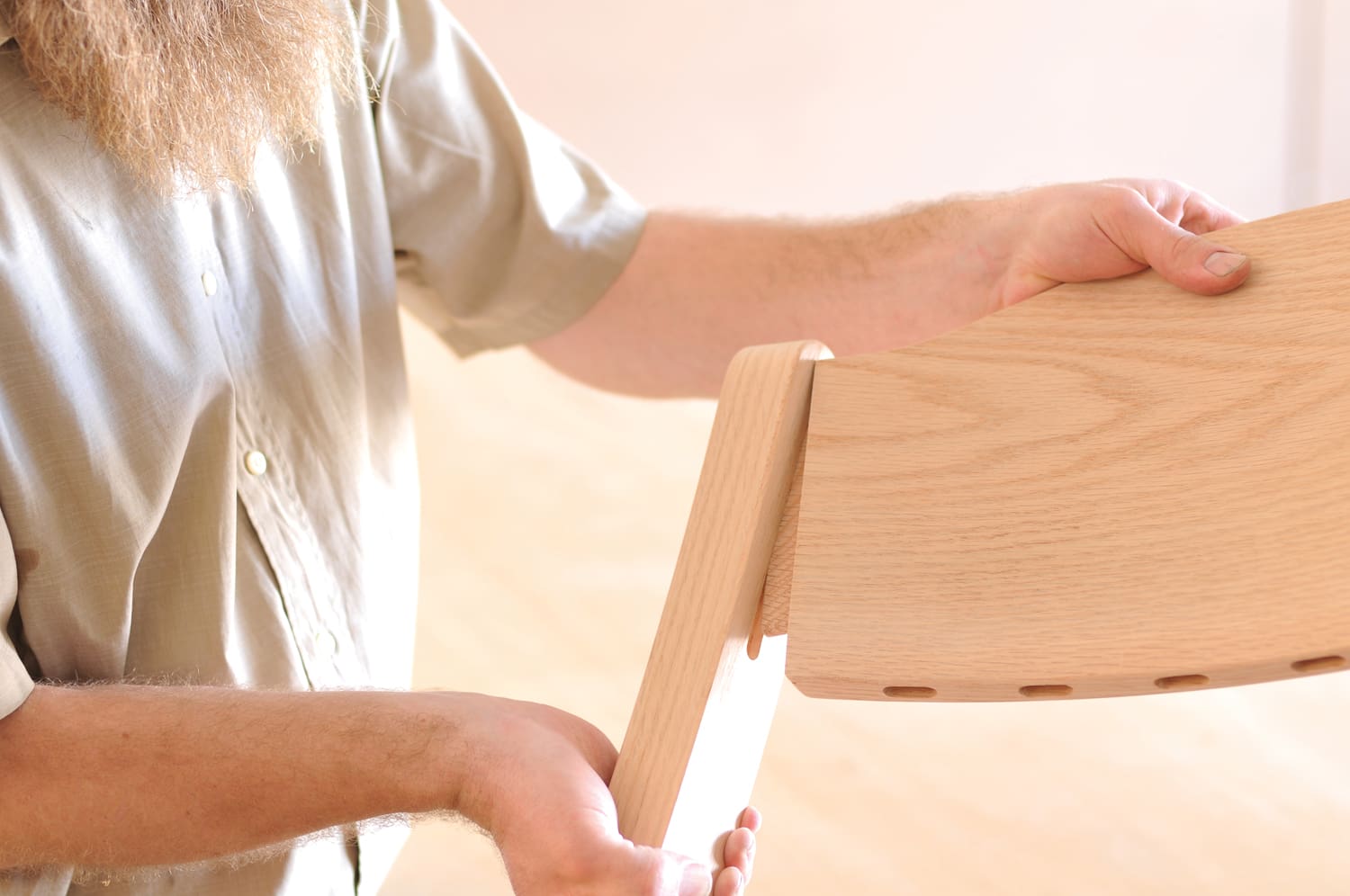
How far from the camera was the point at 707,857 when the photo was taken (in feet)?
1.40

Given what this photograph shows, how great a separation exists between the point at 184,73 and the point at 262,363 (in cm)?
15

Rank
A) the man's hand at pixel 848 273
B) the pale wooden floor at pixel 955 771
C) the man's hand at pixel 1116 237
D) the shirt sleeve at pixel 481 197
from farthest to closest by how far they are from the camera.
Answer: the shirt sleeve at pixel 481 197
the pale wooden floor at pixel 955 771
the man's hand at pixel 848 273
the man's hand at pixel 1116 237

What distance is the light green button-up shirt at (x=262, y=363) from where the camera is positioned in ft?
1.82

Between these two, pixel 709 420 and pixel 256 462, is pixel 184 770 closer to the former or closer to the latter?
pixel 256 462

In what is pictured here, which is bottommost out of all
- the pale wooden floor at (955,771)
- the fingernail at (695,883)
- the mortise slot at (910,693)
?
the pale wooden floor at (955,771)

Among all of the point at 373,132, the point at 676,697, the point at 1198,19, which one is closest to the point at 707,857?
the point at 676,697

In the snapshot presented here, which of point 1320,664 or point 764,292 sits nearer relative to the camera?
point 1320,664

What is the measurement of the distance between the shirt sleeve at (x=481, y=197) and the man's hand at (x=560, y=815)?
38cm

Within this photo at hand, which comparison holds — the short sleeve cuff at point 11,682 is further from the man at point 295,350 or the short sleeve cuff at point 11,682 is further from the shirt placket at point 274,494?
the shirt placket at point 274,494

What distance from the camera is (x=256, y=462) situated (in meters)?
0.64

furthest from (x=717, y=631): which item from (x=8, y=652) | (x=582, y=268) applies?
(x=582, y=268)

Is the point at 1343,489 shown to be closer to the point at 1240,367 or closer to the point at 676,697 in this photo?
the point at 1240,367

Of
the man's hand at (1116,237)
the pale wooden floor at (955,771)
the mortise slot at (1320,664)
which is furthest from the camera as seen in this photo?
the pale wooden floor at (955,771)

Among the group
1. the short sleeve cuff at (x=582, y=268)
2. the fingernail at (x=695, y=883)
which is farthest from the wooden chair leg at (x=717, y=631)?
the short sleeve cuff at (x=582, y=268)
